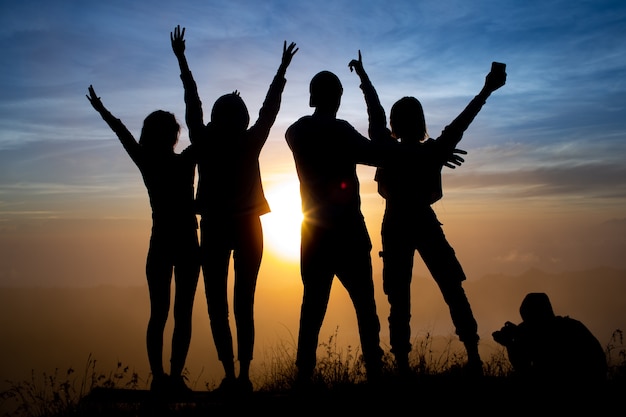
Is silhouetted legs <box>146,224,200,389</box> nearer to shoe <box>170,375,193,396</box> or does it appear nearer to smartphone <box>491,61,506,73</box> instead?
shoe <box>170,375,193,396</box>

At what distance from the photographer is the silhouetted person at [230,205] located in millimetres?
5039

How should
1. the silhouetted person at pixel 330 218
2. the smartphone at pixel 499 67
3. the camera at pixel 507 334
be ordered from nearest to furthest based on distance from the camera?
1. the smartphone at pixel 499 67
2. the silhouetted person at pixel 330 218
3. the camera at pixel 507 334

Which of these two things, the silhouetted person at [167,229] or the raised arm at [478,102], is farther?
the silhouetted person at [167,229]

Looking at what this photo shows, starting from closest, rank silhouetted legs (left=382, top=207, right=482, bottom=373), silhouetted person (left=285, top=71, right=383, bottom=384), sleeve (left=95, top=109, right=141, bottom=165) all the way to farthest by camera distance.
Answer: silhouetted person (left=285, top=71, right=383, bottom=384)
sleeve (left=95, top=109, right=141, bottom=165)
silhouetted legs (left=382, top=207, right=482, bottom=373)

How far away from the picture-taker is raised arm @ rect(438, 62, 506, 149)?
4.57 m

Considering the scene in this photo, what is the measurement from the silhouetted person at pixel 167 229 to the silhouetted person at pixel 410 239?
82.4 inches

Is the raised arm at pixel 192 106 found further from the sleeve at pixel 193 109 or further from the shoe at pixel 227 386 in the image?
the shoe at pixel 227 386

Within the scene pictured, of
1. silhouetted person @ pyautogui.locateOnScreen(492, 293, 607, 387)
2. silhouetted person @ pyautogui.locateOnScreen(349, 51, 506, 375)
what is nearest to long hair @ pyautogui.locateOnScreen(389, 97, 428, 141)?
silhouetted person @ pyautogui.locateOnScreen(349, 51, 506, 375)

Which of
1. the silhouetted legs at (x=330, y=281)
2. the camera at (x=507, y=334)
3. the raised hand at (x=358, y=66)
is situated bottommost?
the camera at (x=507, y=334)

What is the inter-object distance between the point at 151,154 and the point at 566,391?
4.53 m

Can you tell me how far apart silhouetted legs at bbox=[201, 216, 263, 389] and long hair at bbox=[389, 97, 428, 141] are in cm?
188

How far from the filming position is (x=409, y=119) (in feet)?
17.9

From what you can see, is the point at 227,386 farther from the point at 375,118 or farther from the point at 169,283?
the point at 375,118

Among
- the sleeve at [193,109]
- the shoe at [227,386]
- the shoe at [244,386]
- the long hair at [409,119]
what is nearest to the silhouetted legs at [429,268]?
the long hair at [409,119]
